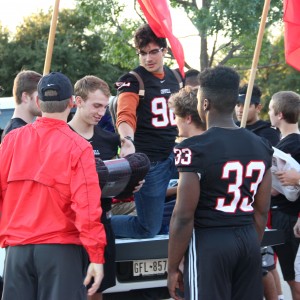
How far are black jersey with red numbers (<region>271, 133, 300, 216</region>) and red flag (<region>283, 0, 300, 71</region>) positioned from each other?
81 cm

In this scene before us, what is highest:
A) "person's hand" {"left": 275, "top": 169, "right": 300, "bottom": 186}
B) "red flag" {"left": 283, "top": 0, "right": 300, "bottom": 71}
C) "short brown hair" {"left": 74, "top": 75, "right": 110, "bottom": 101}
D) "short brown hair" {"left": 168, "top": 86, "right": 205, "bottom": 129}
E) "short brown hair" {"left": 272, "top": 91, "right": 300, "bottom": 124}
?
"red flag" {"left": 283, "top": 0, "right": 300, "bottom": 71}

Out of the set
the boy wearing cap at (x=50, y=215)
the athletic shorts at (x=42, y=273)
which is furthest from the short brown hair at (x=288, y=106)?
the athletic shorts at (x=42, y=273)

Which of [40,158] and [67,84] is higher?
[67,84]

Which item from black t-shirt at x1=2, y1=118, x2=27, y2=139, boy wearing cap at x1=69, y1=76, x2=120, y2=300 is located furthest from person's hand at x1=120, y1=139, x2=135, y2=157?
black t-shirt at x1=2, y1=118, x2=27, y2=139

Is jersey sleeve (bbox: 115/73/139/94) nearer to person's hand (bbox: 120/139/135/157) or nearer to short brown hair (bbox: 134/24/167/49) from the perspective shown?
short brown hair (bbox: 134/24/167/49)

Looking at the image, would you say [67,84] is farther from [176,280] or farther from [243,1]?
[243,1]

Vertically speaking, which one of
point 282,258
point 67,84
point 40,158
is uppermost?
point 67,84

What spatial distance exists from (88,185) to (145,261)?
1.64 metres

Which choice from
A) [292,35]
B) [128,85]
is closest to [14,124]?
[128,85]

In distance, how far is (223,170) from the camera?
15.6ft

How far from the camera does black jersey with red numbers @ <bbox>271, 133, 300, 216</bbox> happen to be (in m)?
7.07

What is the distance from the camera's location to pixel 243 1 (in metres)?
18.4

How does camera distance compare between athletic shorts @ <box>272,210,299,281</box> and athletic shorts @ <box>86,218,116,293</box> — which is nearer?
athletic shorts @ <box>86,218,116,293</box>

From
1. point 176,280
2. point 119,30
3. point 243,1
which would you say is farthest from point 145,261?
point 119,30
